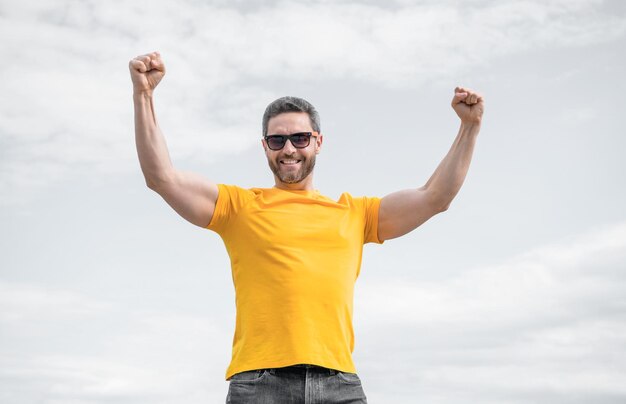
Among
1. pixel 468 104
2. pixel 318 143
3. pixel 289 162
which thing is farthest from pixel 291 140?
pixel 468 104

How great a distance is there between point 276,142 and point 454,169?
4.71 ft

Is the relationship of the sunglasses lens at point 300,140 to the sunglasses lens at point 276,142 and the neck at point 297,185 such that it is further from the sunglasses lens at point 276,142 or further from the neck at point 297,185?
the neck at point 297,185

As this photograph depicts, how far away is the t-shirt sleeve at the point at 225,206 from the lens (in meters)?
5.76

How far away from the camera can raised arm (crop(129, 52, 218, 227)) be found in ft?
18.0

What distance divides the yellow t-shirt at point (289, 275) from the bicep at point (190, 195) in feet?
0.24

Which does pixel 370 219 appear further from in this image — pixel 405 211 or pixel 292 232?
pixel 292 232

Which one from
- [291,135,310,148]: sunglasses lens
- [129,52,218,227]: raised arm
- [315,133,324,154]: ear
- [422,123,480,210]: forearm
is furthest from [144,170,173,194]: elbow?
[422,123,480,210]: forearm

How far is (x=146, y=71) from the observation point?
550 centimetres

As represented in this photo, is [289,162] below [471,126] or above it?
below

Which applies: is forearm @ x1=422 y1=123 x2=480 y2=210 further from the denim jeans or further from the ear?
the denim jeans

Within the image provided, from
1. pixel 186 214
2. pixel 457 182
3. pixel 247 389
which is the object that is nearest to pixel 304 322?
pixel 247 389

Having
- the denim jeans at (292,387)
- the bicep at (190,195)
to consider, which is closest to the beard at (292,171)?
the bicep at (190,195)

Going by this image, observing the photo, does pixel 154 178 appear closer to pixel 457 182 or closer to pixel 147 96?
pixel 147 96

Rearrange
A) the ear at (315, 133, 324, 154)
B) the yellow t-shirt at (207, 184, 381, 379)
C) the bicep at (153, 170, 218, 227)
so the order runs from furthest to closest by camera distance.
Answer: the ear at (315, 133, 324, 154), the bicep at (153, 170, 218, 227), the yellow t-shirt at (207, 184, 381, 379)
